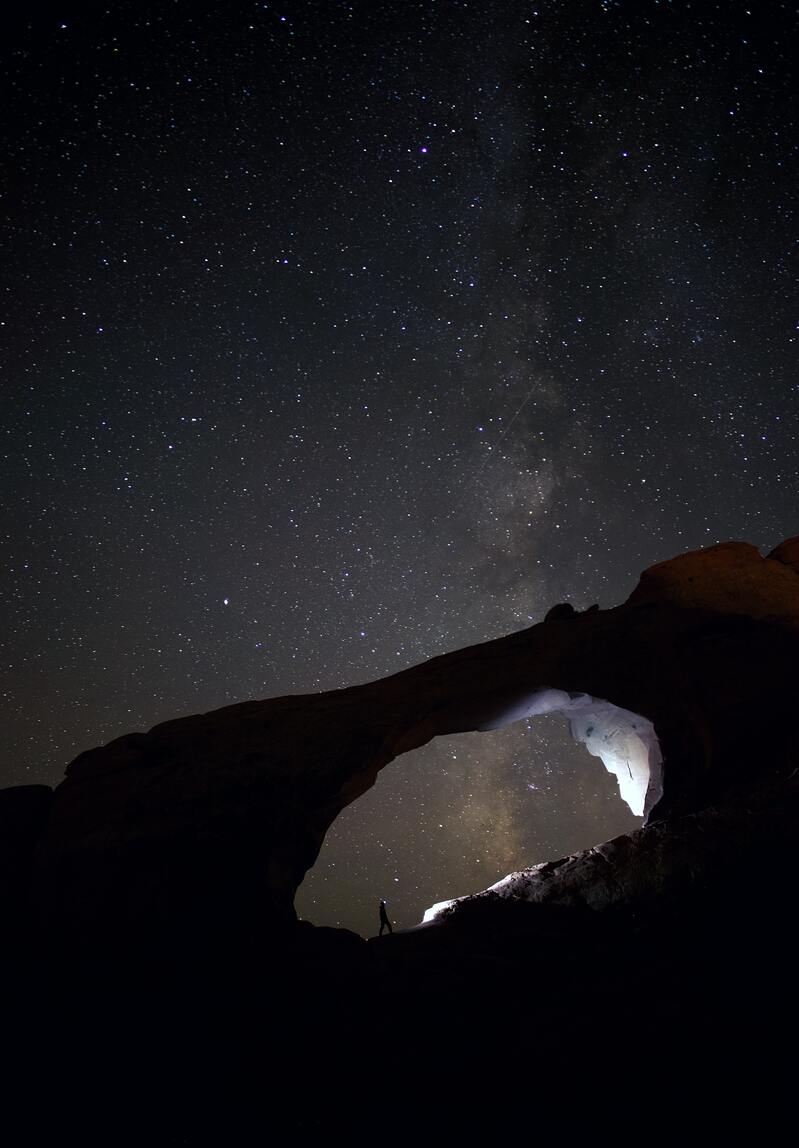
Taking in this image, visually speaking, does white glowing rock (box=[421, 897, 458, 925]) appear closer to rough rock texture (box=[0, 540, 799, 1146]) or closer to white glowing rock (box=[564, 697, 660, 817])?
rough rock texture (box=[0, 540, 799, 1146])

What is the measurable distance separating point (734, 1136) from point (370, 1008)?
3976mm

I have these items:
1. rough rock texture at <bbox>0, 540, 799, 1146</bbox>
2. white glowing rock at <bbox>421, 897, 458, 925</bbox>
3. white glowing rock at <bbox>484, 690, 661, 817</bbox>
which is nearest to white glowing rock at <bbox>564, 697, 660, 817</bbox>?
white glowing rock at <bbox>484, 690, 661, 817</bbox>

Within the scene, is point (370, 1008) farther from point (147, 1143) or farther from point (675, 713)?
point (675, 713)

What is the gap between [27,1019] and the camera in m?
6.32

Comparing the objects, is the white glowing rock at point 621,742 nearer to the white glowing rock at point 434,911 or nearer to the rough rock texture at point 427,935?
the rough rock texture at point 427,935

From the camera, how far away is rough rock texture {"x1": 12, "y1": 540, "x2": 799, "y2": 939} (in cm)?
811

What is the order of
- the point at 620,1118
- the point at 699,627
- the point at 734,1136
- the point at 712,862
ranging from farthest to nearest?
1. the point at 699,627
2. the point at 712,862
3. the point at 620,1118
4. the point at 734,1136

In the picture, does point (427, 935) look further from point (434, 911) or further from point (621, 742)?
point (621, 742)

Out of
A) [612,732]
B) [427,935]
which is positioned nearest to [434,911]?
[427,935]

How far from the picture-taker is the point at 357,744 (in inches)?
393

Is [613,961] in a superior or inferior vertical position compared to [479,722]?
inferior

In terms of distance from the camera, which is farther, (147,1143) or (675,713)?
(675,713)

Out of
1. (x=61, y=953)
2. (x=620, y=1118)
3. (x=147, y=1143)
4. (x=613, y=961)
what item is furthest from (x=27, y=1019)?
(x=613, y=961)

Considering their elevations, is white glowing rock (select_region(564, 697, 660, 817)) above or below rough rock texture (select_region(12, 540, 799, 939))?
below
